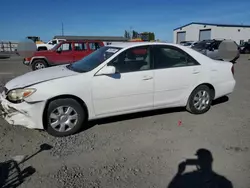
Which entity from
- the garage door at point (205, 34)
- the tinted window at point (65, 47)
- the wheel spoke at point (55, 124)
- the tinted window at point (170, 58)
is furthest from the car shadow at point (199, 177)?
the garage door at point (205, 34)

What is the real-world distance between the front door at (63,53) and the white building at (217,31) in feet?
114

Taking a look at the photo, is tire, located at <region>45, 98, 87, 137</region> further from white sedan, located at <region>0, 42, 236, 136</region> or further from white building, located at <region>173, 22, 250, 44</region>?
white building, located at <region>173, 22, 250, 44</region>

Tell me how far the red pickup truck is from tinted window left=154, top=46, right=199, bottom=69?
329 inches

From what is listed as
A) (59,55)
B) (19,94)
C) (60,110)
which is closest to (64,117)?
(60,110)

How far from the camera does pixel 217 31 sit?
40594 mm

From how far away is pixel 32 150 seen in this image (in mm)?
3469

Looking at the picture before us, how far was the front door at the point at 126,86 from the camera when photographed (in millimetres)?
3963

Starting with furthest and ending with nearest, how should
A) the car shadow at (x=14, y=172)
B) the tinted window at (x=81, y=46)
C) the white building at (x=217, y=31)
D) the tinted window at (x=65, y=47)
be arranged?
1. the white building at (x=217, y=31)
2. the tinted window at (x=81, y=46)
3. the tinted window at (x=65, y=47)
4. the car shadow at (x=14, y=172)

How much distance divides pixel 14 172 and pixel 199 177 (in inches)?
91.7

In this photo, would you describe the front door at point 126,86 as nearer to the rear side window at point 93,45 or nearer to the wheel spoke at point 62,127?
the wheel spoke at point 62,127

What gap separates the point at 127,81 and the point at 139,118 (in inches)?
39.9

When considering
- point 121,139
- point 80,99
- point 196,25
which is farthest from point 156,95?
point 196,25

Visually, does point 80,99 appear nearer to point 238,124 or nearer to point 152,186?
point 152,186

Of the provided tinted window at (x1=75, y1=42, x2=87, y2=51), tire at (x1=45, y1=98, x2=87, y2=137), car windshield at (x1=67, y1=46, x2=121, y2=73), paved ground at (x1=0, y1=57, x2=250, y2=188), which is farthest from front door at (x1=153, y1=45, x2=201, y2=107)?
tinted window at (x1=75, y1=42, x2=87, y2=51)
